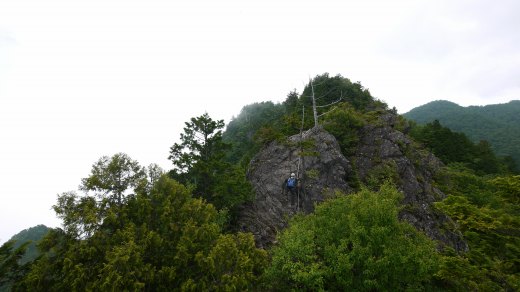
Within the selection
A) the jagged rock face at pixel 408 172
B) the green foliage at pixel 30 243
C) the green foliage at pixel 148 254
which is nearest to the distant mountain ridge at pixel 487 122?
the jagged rock face at pixel 408 172

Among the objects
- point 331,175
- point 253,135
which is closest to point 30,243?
point 331,175

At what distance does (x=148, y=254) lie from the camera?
13.3 meters

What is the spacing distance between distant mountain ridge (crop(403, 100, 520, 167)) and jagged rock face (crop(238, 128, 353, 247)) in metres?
57.9

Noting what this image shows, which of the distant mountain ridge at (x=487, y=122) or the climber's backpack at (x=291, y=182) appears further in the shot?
the distant mountain ridge at (x=487, y=122)

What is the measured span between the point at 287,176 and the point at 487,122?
3792 inches

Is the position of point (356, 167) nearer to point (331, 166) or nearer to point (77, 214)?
point (331, 166)

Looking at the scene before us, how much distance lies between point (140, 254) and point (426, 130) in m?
53.9

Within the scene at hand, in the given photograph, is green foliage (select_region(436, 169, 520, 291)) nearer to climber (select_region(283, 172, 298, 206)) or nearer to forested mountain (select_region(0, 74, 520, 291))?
forested mountain (select_region(0, 74, 520, 291))

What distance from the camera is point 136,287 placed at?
11.6m

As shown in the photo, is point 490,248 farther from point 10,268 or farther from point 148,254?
point 10,268

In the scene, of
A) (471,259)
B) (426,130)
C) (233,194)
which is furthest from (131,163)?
(426,130)

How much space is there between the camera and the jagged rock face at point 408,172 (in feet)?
70.2

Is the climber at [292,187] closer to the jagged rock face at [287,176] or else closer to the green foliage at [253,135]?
the jagged rock face at [287,176]

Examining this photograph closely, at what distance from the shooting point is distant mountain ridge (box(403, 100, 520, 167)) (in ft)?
242
